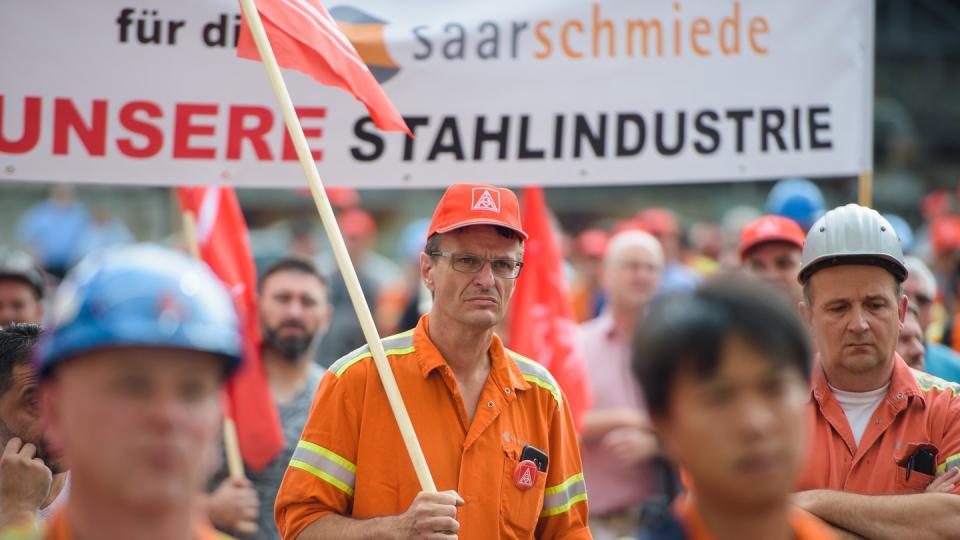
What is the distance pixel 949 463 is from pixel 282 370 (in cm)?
379

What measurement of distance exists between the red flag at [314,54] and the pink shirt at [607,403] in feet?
10.1

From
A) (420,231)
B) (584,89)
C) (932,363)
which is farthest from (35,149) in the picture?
(420,231)

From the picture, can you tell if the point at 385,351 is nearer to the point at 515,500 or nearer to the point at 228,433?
the point at 515,500

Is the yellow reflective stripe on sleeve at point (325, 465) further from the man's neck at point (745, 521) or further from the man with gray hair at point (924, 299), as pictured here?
the man with gray hair at point (924, 299)

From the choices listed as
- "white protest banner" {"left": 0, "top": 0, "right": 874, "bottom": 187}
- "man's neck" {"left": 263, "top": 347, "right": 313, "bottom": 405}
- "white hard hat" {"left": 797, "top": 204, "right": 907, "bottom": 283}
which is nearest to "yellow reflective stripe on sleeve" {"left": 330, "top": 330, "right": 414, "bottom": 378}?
"white protest banner" {"left": 0, "top": 0, "right": 874, "bottom": 187}

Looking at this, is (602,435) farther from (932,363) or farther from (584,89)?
(584,89)

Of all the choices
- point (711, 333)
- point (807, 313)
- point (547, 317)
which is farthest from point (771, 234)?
point (711, 333)

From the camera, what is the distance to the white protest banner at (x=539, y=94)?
233 inches

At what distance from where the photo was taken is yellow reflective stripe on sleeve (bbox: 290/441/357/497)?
443 centimetres

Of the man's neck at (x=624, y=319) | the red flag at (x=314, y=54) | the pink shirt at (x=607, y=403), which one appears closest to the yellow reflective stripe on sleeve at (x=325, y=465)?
the red flag at (x=314, y=54)

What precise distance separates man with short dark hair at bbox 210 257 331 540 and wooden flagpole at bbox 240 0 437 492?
220 centimetres

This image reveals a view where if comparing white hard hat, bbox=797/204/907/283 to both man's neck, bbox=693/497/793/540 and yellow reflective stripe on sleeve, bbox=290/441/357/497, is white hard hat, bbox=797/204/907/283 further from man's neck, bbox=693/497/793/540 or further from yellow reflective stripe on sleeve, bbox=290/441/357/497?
man's neck, bbox=693/497/793/540

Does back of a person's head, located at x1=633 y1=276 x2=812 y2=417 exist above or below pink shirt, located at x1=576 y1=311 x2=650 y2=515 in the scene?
below

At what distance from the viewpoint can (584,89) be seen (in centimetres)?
625
